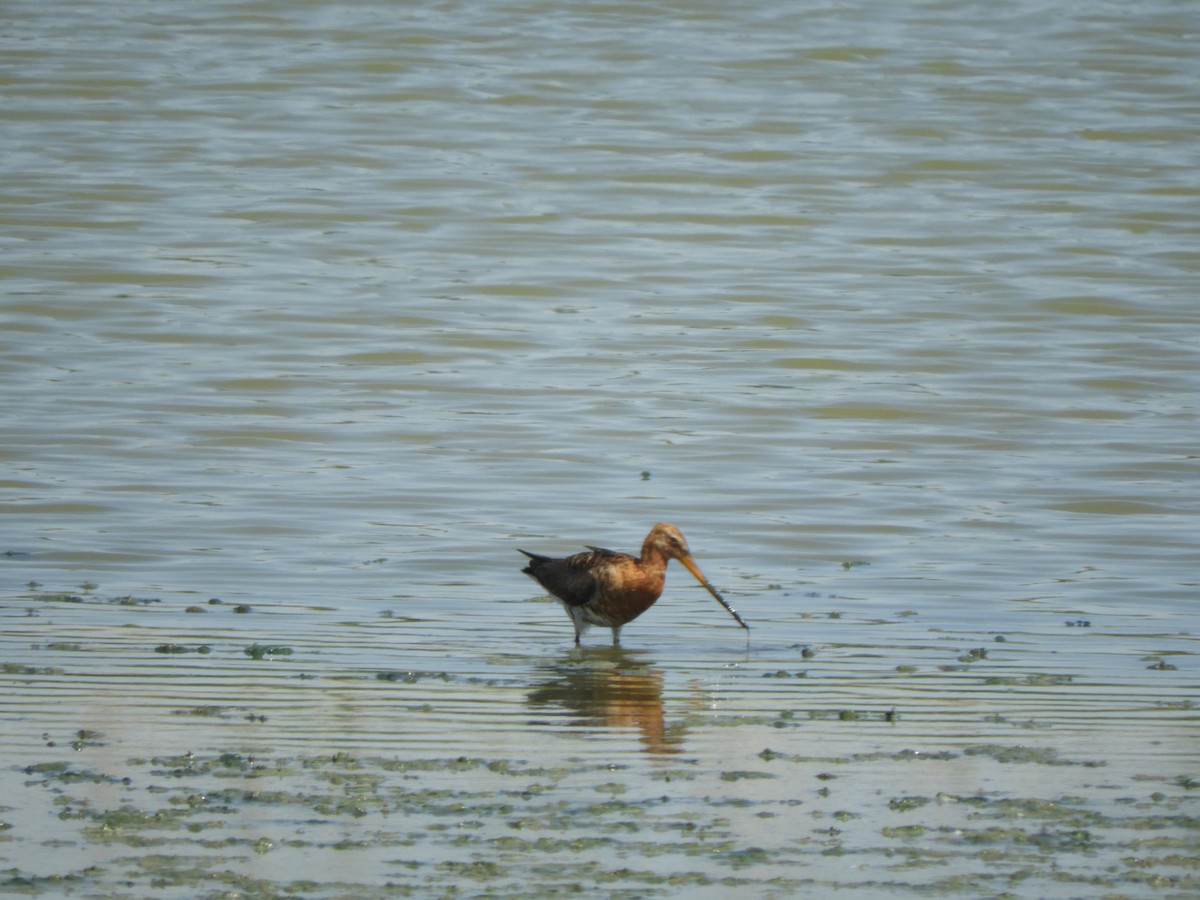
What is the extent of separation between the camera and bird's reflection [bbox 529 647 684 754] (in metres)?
6.99

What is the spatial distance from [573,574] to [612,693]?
1.20 metres

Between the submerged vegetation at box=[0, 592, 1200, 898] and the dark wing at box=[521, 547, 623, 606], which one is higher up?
the submerged vegetation at box=[0, 592, 1200, 898]

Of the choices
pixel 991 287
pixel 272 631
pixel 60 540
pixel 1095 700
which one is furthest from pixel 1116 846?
pixel 991 287

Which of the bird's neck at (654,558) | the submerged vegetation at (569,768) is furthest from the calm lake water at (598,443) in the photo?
the bird's neck at (654,558)

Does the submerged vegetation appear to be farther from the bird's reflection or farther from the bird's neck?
the bird's neck

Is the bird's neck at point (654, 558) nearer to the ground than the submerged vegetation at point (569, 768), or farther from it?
nearer to the ground

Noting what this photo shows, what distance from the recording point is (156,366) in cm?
1577

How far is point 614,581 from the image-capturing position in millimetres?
8625

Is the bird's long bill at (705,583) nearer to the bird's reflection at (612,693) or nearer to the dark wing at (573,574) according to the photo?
the dark wing at (573,574)

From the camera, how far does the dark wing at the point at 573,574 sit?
8.67 metres

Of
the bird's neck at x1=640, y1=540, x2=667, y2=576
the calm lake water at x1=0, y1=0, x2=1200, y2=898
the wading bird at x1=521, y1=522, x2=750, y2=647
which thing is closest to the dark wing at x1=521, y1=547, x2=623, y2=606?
the wading bird at x1=521, y1=522, x2=750, y2=647

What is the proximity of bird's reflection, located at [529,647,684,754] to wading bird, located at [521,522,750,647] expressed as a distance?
179mm

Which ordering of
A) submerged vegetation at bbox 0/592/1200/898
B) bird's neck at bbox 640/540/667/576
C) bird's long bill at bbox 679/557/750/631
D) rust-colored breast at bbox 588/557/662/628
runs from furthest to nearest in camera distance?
1. bird's neck at bbox 640/540/667/576
2. bird's long bill at bbox 679/557/750/631
3. rust-colored breast at bbox 588/557/662/628
4. submerged vegetation at bbox 0/592/1200/898

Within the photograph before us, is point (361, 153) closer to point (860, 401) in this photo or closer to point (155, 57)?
point (155, 57)
